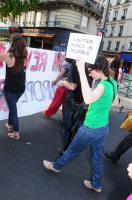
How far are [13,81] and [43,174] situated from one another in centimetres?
153

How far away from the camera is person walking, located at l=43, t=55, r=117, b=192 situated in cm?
288

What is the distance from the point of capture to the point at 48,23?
100ft

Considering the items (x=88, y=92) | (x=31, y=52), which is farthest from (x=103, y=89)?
(x=31, y=52)

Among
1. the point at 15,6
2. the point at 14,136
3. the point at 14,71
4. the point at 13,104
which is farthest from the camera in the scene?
the point at 15,6

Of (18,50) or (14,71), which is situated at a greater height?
(18,50)

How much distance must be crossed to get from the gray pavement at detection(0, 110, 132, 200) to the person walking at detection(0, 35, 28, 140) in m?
0.47

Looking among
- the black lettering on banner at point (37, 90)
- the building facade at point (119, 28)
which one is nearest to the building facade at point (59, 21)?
the building facade at point (119, 28)

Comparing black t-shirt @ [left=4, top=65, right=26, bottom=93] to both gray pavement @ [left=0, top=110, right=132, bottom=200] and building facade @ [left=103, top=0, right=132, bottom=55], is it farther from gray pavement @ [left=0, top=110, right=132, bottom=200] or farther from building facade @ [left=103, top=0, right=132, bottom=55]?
building facade @ [left=103, top=0, right=132, bottom=55]

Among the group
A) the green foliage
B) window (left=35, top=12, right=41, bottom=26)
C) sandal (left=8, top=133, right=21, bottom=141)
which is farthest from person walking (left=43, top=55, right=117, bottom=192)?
window (left=35, top=12, right=41, bottom=26)

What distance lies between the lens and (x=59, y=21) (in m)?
29.6

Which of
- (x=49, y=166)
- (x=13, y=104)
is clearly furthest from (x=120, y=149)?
(x=13, y=104)

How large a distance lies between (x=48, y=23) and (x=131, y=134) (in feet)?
91.6

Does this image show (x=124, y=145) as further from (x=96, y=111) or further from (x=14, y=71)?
(x=14, y=71)

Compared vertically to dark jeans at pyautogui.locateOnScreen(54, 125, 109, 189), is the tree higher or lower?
higher
